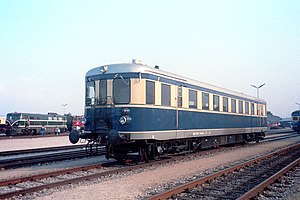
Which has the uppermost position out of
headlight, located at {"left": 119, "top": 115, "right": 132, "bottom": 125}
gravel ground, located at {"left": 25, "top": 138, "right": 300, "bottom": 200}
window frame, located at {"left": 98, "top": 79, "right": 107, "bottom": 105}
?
window frame, located at {"left": 98, "top": 79, "right": 107, "bottom": 105}

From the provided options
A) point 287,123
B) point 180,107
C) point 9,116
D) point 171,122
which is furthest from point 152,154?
point 287,123

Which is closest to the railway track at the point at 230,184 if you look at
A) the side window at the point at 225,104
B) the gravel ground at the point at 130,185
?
the gravel ground at the point at 130,185

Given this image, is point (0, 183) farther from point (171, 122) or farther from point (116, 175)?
point (171, 122)

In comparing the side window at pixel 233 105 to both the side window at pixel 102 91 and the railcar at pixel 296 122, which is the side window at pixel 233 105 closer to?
the side window at pixel 102 91

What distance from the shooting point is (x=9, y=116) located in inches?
1800

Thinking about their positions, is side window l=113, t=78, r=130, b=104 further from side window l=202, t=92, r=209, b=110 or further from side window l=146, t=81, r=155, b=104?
side window l=202, t=92, r=209, b=110

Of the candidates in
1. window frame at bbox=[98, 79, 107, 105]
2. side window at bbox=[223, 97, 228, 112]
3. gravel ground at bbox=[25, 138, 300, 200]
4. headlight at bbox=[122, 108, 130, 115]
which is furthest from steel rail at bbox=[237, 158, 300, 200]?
side window at bbox=[223, 97, 228, 112]

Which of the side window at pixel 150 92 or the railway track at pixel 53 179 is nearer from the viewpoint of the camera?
the railway track at pixel 53 179

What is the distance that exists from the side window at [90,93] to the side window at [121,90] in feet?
3.63

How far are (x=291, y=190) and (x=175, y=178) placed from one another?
10.6 feet

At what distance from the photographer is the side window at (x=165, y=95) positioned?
13.2 meters

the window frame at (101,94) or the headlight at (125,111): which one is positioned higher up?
the window frame at (101,94)

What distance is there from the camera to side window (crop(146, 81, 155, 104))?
12430 mm

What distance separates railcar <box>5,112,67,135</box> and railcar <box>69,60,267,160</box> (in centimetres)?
3476
